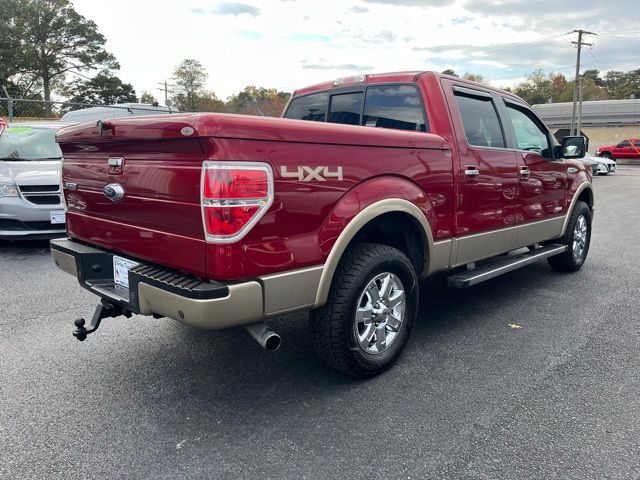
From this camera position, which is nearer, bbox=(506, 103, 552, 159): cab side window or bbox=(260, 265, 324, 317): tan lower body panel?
bbox=(260, 265, 324, 317): tan lower body panel

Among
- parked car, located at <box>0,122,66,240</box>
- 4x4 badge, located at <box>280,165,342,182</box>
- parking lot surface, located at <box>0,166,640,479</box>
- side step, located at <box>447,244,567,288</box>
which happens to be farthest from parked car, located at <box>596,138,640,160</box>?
4x4 badge, located at <box>280,165,342,182</box>

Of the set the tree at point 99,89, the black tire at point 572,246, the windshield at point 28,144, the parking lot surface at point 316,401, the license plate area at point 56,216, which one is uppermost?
the tree at point 99,89

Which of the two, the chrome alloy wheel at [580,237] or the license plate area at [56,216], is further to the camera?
the license plate area at [56,216]

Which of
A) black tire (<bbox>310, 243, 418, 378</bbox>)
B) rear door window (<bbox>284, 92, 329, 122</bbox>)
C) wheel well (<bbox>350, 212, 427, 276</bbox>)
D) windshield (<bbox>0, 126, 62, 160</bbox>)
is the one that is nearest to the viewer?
black tire (<bbox>310, 243, 418, 378</bbox>)

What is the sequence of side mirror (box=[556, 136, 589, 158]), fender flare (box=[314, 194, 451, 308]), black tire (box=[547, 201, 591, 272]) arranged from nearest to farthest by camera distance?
fender flare (box=[314, 194, 451, 308])
side mirror (box=[556, 136, 589, 158])
black tire (box=[547, 201, 591, 272])

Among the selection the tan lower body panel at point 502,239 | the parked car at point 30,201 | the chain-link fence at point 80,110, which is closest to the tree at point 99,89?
the chain-link fence at point 80,110

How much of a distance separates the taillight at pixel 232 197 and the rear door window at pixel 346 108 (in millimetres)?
1976

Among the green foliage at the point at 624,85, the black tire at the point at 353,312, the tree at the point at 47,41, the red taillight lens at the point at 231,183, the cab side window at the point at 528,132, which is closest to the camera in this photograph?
the red taillight lens at the point at 231,183

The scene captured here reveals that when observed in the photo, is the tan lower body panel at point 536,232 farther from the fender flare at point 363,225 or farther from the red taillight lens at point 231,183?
the red taillight lens at point 231,183

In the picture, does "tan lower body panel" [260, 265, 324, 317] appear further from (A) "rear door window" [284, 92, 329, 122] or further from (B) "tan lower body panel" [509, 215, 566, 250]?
(B) "tan lower body panel" [509, 215, 566, 250]

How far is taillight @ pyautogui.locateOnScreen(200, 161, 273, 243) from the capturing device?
231cm

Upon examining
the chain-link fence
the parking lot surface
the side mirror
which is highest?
the chain-link fence

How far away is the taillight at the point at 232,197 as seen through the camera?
91.0 inches

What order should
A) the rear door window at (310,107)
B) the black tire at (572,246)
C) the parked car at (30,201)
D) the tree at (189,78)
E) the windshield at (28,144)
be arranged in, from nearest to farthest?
the rear door window at (310,107), the black tire at (572,246), the parked car at (30,201), the windshield at (28,144), the tree at (189,78)
